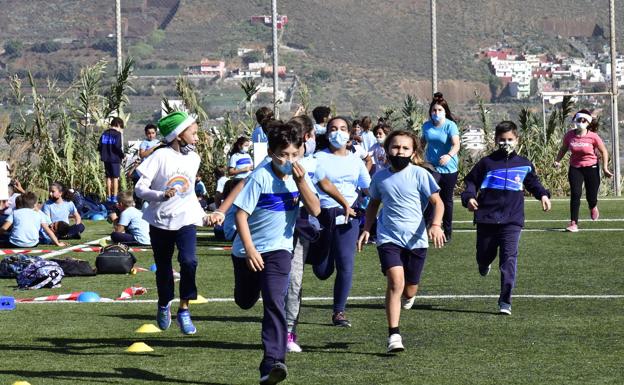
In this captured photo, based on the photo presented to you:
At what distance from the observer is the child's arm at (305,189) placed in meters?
8.60

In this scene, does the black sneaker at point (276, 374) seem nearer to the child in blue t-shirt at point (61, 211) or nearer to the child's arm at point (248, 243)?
the child's arm at point (248, 243)

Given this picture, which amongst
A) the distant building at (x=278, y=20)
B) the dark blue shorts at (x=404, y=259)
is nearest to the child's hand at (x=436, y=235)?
the dark blue shorts at (x=404, y=259)

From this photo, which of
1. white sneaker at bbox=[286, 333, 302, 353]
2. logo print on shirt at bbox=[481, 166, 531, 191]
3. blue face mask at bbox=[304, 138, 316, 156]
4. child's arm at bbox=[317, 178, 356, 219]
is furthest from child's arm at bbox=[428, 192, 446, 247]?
logo print on shirt at bbox=[481, 166, 531, 191]

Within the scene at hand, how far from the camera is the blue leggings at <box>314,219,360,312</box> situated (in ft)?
37.6

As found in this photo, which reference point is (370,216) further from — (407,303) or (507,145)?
(507,145)

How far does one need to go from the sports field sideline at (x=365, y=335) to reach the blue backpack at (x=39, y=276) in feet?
0.69

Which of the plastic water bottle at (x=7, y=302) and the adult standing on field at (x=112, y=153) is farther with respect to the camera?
the adult standing on field at (x=112, y=153)

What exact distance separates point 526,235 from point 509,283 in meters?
8.33

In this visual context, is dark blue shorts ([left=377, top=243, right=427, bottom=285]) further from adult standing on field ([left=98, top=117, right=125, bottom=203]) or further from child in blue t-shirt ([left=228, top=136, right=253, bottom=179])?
adult standing on field ([left=98, top=117, right=125, bottom=203])

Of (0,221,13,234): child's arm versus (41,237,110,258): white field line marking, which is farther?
(0,221,13,234): child's arm

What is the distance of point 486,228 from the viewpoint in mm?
12352

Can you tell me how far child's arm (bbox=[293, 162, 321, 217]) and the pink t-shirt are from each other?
11.8 meters

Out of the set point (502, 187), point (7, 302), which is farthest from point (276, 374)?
point (7, 302)

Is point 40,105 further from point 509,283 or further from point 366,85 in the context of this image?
point 366,85
